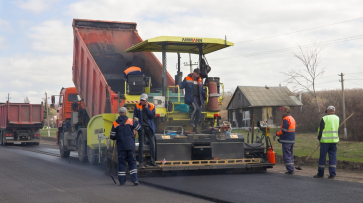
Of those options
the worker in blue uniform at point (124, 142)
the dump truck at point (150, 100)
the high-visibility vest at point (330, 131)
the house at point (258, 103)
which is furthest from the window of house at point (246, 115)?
the worker in blue uniform at point (124, 142)

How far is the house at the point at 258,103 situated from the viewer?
4919 cm

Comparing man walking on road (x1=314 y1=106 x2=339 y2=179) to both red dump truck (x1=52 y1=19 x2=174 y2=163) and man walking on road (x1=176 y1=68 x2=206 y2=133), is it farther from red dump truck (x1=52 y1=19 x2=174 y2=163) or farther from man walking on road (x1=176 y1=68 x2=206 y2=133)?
red dump truck (x1=52 y1=19 x2=174 y2=163)

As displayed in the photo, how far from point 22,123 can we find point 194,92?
1802cm

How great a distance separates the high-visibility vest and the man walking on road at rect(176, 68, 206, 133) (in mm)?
2688

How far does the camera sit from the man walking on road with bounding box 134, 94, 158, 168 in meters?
9.05

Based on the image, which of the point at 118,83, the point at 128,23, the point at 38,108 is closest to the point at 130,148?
the point at 118,83

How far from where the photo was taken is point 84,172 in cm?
1060

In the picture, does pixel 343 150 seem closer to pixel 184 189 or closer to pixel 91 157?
pixel 91 157

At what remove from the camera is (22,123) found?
2523 cm

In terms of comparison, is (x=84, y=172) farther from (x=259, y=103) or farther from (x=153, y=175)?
(x=259, y=103)

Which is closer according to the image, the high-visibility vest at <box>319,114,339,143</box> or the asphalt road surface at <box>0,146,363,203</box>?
the asphalt road surface at <box>0,146,363,203</box>

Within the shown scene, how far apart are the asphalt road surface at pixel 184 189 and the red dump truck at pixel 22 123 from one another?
647 inches

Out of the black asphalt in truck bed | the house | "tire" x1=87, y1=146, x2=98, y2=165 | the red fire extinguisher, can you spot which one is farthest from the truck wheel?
the house

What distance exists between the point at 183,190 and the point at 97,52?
23.9 feet
